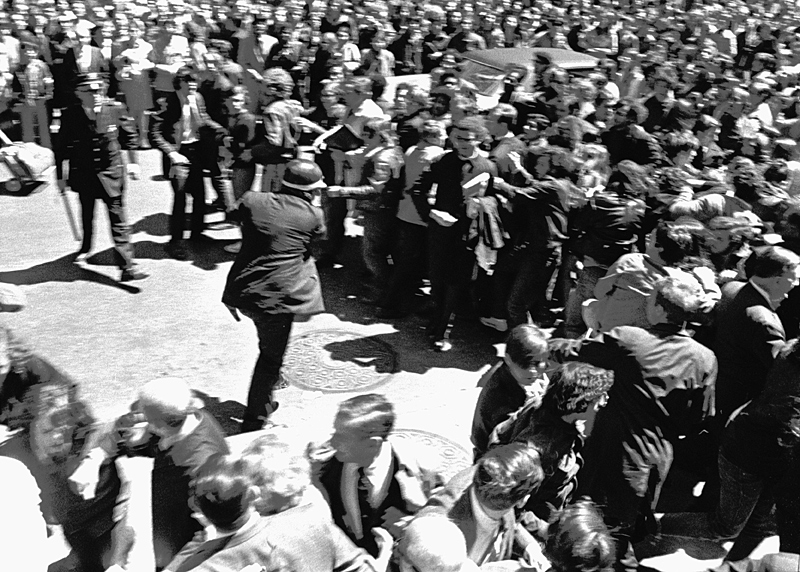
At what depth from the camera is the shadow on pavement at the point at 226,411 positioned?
20.8 feet

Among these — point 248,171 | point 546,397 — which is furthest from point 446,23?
point 546,397

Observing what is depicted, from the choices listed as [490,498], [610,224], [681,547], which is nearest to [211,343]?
[610,224]

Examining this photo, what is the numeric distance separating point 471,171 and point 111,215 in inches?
142

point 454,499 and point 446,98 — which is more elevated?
point 446,98

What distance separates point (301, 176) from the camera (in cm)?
579

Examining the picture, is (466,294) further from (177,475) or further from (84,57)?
(84,57)

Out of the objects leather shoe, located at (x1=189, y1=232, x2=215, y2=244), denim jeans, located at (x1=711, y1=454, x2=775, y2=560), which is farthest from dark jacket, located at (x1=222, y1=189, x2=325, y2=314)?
leather shoe, located at (x1=189, y1=232, x2=215, y2=244)

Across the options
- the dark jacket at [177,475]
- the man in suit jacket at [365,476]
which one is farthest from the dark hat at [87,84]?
the man in suit jacket at [365,476]

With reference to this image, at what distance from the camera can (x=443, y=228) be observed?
7.23 metres

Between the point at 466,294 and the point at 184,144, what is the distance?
11.4ft

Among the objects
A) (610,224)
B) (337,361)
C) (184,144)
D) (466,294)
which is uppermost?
(610,224)

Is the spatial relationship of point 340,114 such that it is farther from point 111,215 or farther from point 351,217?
point 111,215

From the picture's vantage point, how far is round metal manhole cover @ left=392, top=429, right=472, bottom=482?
597cm

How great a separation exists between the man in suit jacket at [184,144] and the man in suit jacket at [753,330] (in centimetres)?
568
